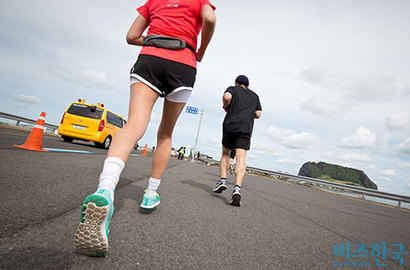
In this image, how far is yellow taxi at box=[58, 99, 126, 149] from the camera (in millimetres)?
9367

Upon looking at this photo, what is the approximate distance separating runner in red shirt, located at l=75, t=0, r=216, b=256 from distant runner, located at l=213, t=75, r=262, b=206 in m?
1.65

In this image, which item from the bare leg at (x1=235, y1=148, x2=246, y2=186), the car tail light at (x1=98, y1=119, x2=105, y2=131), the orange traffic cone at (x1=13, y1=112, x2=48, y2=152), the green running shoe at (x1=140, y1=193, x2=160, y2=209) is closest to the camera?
the green running shoe at (x1=140, y1=193, x2=160, y2=209)

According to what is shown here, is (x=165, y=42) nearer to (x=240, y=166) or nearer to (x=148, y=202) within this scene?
(x=148, y=202)

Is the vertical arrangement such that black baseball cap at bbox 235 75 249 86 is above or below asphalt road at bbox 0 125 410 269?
above

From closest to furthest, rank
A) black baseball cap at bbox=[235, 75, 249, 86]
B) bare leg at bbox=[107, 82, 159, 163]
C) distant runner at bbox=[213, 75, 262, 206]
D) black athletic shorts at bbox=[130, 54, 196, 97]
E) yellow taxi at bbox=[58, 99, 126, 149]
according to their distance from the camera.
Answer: bare leg at bbox=[107, 82, 159, 163] < black athletic shorts at bbox=[130, 54, 196, 97] < distant runner at bbox=[213, 75, 262, 206] < black baseball cap at bbox=[235, 75, 249, 86] < yellow taxi at bbox=[58, 99, 126, 149]

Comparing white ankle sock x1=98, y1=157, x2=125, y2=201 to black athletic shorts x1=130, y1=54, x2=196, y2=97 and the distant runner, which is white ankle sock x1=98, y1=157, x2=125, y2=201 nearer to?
black athletic shorts x1=130, y1=54, x2=196, y2=97

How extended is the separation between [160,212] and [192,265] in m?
0.94

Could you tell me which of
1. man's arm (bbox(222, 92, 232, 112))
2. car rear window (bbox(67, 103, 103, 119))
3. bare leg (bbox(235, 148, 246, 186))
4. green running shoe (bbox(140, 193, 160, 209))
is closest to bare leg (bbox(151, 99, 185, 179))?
green running shoe (bbox(140, 193, 160, 209))

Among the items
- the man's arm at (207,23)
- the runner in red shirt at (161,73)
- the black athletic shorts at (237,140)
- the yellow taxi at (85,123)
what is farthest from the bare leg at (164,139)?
the yellow taxi at (85,123)

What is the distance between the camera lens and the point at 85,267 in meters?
0.98

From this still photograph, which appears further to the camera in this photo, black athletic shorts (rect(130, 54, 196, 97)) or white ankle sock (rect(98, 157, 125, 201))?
black athletic shorts (rect(130, 54, 196, 97))

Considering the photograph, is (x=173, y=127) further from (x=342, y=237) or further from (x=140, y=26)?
(x=342, y=237)

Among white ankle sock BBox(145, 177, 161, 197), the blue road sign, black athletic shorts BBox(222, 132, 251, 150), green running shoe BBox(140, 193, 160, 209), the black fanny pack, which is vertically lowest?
green running shoe BBox(140, 193, 160, 209)

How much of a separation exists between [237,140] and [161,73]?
2.15 m
